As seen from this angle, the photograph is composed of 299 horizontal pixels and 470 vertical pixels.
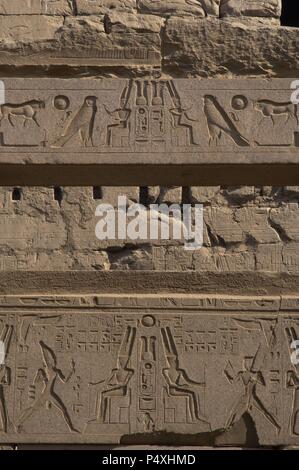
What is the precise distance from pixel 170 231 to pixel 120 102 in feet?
15.9

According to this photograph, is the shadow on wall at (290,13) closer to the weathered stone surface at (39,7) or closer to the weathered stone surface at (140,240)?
the weathered stone surface at (140,240)

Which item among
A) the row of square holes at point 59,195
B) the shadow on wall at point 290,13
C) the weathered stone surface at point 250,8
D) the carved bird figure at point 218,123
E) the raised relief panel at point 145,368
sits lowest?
the raised relief panel at point 145,368

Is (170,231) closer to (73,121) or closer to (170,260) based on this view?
(170,260)

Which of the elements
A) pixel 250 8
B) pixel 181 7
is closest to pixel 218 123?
pixel 181 7

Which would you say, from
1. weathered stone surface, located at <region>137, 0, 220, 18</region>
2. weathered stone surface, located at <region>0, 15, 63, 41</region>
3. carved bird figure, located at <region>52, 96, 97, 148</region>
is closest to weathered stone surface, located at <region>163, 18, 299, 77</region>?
carved bird figure, located at <region>52, 96, 97, 148</region>

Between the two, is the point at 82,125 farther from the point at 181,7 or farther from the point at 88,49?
the point at 181,7

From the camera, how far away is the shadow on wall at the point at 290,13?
13.4 meters

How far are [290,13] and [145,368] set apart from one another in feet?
23.7

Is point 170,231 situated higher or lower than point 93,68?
higher

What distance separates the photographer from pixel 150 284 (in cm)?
716

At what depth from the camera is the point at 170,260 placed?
11523 millimetres

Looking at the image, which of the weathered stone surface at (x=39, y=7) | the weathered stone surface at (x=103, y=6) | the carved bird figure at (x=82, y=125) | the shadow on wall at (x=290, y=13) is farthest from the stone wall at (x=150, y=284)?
the shadow on wall at (x=290, y=13)

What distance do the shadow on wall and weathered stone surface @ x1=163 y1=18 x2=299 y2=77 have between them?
6.45m

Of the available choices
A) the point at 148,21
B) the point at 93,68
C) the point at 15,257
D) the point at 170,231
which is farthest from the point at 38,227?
the point at 93,68
